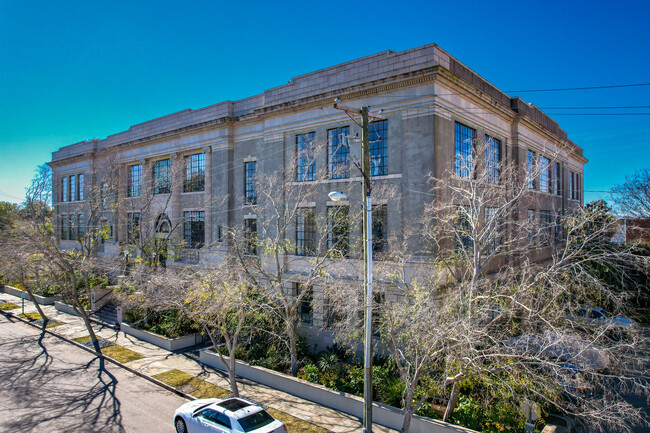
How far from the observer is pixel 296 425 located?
14.2 m

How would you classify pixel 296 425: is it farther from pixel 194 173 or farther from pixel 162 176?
pixel 162 176

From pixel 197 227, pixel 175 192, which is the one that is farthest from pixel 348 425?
pixel 175 192

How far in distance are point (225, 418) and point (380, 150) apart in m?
13.8

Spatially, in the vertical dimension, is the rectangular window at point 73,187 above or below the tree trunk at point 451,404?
above

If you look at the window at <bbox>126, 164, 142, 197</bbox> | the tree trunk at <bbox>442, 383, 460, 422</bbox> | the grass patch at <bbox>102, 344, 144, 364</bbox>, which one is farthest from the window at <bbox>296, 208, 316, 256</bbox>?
the window at <bbox>126, 164, 142, 197</bbox>

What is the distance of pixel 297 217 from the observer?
78.0ft

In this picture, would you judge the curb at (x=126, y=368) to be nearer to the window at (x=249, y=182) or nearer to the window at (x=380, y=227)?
the window at (x=380, y=227)

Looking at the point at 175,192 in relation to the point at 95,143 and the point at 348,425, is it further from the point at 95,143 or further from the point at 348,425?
the point at 348,425

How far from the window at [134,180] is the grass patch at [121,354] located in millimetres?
15609

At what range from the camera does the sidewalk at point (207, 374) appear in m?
14.6

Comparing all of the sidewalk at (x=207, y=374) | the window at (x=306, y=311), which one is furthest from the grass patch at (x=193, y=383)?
the window at (x=306, y=311)

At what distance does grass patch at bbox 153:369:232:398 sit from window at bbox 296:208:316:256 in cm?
845

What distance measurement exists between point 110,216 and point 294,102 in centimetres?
2523

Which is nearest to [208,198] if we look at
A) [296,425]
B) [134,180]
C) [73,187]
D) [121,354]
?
[121,354]
